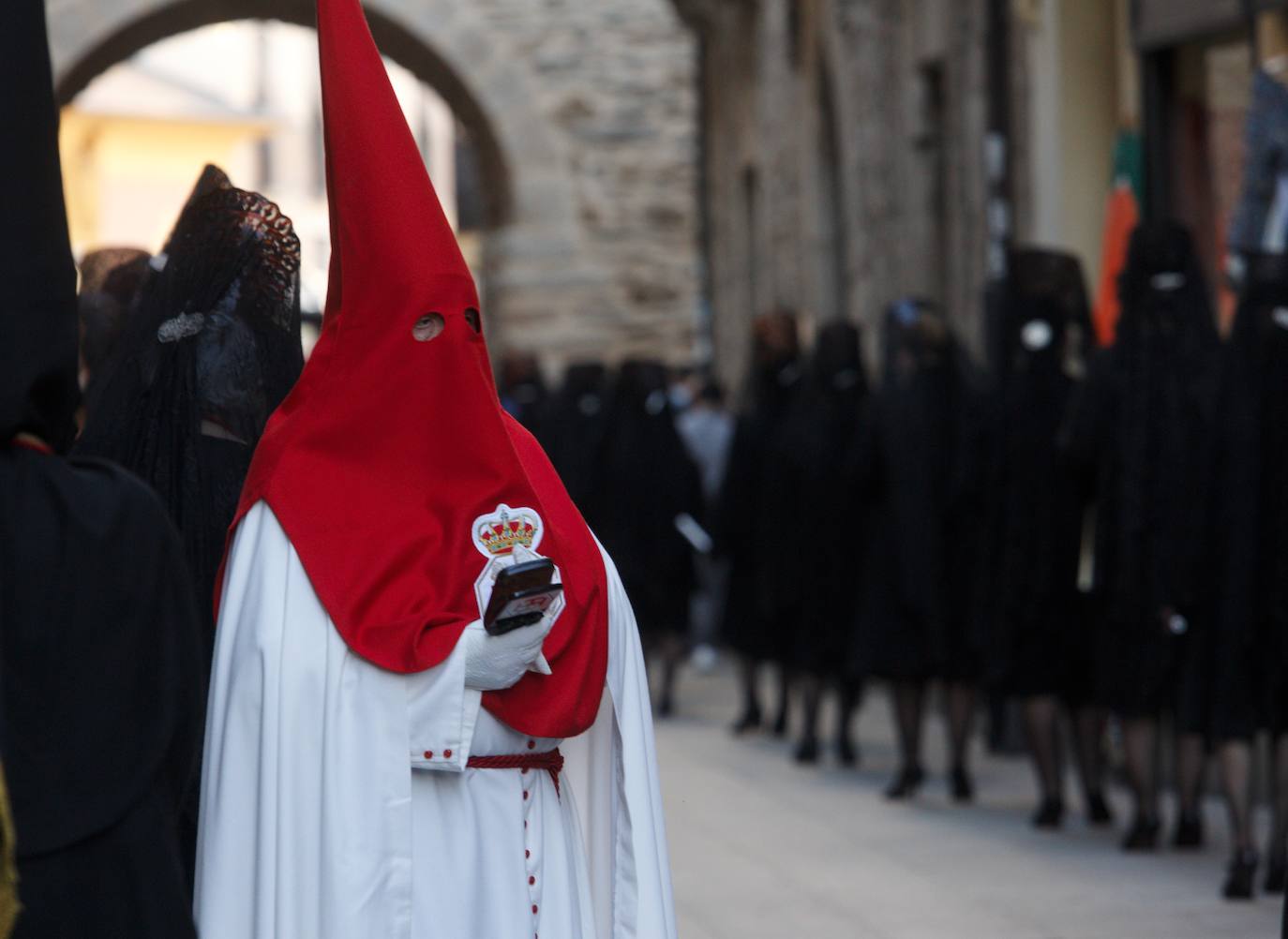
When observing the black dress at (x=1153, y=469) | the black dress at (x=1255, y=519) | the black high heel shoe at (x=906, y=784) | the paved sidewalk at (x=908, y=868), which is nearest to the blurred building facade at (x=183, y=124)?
the paved sidewalk at (x=908, y=868)

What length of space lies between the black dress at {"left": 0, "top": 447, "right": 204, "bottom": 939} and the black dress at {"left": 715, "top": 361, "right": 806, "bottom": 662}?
26.5 ft

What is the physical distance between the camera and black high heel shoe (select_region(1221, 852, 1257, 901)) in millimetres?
7008

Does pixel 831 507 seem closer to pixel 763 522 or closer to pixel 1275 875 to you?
pixel 763 522

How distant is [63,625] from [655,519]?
10.2 metres

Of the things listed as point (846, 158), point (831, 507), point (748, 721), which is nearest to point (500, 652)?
point (831, 507)

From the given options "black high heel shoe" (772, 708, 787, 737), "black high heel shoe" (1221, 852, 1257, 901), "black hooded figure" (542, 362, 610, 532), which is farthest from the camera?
"black hooded figure" (542, 362, 610, 532)

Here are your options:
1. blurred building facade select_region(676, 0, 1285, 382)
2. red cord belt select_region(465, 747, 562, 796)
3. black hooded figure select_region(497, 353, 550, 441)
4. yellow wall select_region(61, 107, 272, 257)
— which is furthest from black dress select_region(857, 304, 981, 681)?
yellow wall select_region(61, 107, 272, 257)

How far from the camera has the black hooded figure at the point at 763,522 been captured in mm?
10875

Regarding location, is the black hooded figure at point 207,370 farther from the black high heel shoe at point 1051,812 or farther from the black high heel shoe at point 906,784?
the black high heel shoe at point 906,784

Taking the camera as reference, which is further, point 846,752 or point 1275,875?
point 846,752

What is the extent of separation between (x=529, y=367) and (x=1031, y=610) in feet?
25.2

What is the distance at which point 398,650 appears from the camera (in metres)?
3.63

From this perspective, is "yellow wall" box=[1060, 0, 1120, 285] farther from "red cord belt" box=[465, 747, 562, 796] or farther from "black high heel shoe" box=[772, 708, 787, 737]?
"red cord belt" box=[465, 747, 562, 796]

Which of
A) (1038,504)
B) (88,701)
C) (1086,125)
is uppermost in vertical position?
(1086,125)
